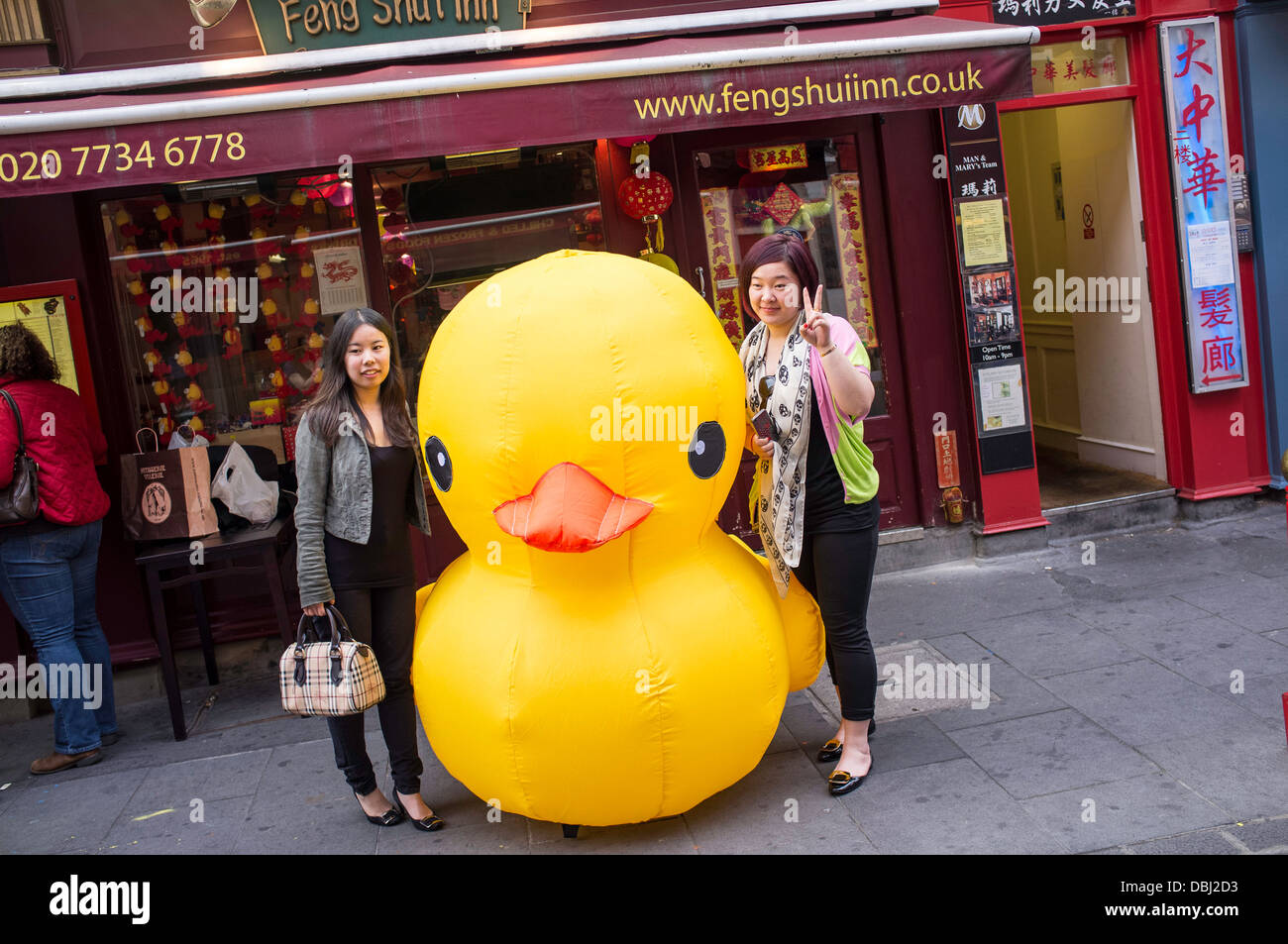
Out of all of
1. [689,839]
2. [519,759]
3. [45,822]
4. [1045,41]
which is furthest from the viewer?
[1045,41]

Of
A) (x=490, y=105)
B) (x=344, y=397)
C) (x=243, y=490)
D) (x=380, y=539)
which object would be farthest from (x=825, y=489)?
(x=243, y=490)

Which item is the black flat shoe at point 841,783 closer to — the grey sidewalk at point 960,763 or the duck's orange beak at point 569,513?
the grey sidewalk at point 960,763

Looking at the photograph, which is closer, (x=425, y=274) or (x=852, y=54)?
(x=852, y=54)

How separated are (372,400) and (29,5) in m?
3.54

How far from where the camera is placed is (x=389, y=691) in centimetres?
427

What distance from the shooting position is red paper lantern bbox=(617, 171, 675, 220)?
6578mm

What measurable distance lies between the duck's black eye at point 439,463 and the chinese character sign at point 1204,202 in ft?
16.7

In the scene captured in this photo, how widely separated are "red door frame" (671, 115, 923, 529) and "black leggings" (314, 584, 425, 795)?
3.22 m

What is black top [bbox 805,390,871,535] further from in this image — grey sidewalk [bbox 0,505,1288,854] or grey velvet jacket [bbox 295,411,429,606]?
grey velvet jacket [bbox 295,411,429,606]

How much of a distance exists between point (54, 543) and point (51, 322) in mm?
1385

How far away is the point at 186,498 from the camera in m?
5.82

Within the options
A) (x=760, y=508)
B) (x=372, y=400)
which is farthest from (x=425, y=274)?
(x=760, y=508)

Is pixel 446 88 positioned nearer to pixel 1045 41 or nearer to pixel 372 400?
pixel 372 400

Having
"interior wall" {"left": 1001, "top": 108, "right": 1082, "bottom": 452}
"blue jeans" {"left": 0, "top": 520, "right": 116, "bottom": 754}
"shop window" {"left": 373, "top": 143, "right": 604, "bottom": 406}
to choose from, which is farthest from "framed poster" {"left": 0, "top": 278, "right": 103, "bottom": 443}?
"interior wall" {"left": 1001, "top": 108, "right": 1082, "bottom": 452}
